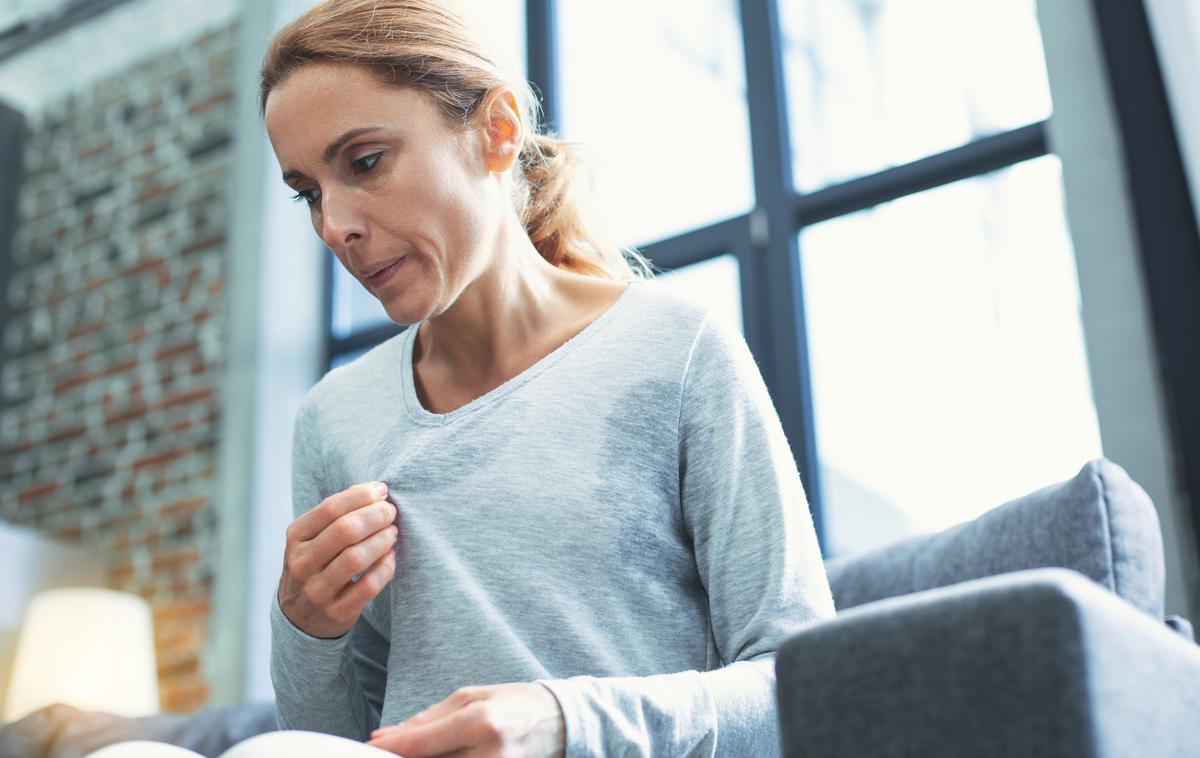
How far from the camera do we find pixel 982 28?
11.0ft

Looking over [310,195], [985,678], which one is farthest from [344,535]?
[985,678]

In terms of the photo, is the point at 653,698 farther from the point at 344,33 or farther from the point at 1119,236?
the point at 1119,236

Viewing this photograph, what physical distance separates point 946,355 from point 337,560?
7.89 ft

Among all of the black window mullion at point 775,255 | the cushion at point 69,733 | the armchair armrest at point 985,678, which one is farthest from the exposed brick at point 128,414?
the armchair armrest at point 985,678

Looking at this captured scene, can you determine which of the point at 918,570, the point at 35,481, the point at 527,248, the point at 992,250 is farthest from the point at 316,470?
the point at 35,481

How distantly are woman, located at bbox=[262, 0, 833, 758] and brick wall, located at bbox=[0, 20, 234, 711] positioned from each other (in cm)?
303

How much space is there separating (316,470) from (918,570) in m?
0.74

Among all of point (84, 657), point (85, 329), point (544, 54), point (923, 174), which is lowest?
point (84, 657)

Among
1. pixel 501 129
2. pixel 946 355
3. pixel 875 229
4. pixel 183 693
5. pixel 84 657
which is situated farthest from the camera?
pixel 183 693

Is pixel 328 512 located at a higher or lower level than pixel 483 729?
higher

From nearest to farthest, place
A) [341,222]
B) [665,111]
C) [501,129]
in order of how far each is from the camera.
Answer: [341,222]
[501,129]
[665,111]

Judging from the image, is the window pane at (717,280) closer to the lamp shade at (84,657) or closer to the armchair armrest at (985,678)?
the lamp shade at (84,657)

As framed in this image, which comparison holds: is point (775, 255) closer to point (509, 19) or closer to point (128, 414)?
point (509, 19)

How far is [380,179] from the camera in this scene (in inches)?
46.0
